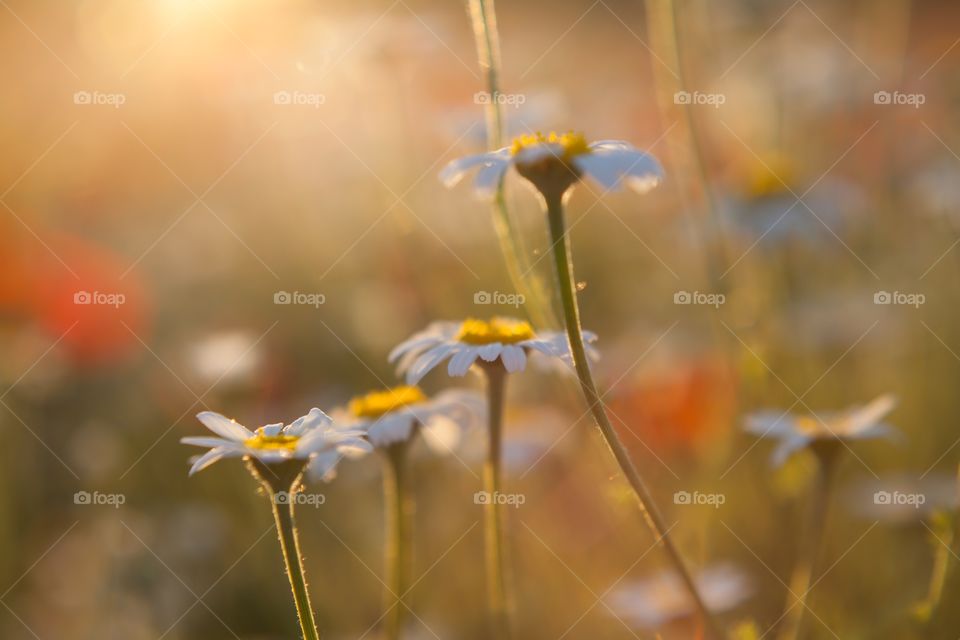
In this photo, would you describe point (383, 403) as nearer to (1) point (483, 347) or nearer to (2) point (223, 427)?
(1) point (483, 347)

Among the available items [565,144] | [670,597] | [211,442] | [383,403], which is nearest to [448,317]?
[670,597]

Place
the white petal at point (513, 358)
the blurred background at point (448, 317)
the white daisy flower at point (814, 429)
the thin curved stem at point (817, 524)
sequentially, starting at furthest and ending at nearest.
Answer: the blurred background at point (448, 317)
the white daisy flower at point (814, 429)
the thin curved stem at point (817, 524)
the white petal at point (513, 358)

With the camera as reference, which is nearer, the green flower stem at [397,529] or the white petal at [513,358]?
Result: the white petal at [513,358]

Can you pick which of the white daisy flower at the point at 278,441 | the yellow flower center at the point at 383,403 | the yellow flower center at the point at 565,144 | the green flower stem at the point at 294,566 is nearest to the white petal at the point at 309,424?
the white daisy flower at the point at 278,441

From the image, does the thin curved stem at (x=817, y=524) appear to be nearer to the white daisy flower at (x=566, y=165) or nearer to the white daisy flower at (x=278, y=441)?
the white daisy flower at (x=566, y=165)

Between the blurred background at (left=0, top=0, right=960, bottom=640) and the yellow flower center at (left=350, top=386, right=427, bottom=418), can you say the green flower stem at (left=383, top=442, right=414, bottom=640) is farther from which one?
the blurred background at (left=0, top=0, right=960, bottom=640)

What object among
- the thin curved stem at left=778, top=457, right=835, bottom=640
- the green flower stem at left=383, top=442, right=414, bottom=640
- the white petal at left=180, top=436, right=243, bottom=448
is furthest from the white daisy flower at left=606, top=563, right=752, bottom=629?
the white petal at left=180, top=436, right=243, bottom=448
